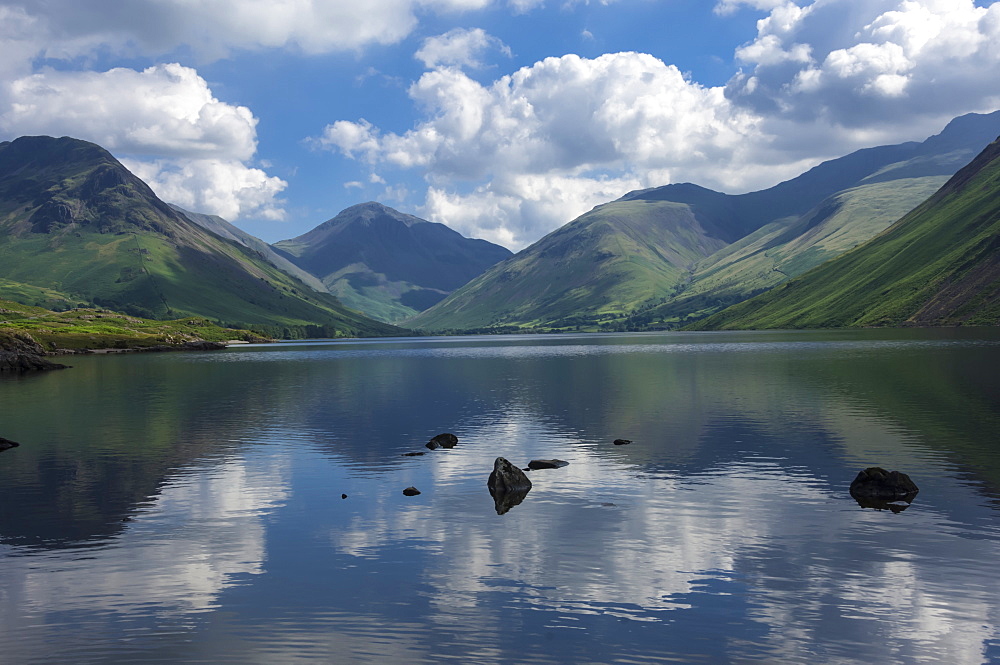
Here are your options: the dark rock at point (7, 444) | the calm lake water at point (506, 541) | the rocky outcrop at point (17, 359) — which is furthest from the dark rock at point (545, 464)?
the rocky outcrop at point (17, 359)

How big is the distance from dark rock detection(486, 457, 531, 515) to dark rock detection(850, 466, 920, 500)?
20.3 m

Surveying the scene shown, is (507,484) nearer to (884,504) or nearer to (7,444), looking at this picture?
(884,504)

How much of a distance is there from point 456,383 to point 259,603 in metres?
102

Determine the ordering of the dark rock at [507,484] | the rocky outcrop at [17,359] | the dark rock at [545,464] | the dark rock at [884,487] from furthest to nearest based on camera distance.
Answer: the rocky outcrop at [17,359], the dark rock at [545,464], the dark rock at [507,484], the dark rock at [884,487]

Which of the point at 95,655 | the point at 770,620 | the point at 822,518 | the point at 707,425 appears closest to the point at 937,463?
the point at 822,518

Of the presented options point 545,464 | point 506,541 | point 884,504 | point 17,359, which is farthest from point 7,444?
point 17,359

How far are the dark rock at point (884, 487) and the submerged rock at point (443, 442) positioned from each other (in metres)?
33.1

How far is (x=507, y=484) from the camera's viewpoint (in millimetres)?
45625

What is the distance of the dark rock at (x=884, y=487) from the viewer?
41728 millimetres

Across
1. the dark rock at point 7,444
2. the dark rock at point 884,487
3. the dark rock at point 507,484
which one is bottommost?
the dark rock at point 7,444

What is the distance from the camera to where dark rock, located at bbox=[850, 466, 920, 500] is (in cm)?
4173

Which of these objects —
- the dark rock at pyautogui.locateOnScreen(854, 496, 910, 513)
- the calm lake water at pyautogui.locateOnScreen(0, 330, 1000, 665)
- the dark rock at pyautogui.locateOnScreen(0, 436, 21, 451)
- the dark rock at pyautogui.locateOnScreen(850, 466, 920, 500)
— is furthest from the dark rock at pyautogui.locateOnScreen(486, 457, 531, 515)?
the dark rock at pyautogui.locateOnScreen(0, 436, 21, 451)

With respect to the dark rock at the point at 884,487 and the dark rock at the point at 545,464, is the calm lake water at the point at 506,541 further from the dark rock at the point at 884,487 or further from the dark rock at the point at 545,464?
the dark rock at the point at 545,464

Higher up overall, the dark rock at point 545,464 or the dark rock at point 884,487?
the dark rock at point 884,487
